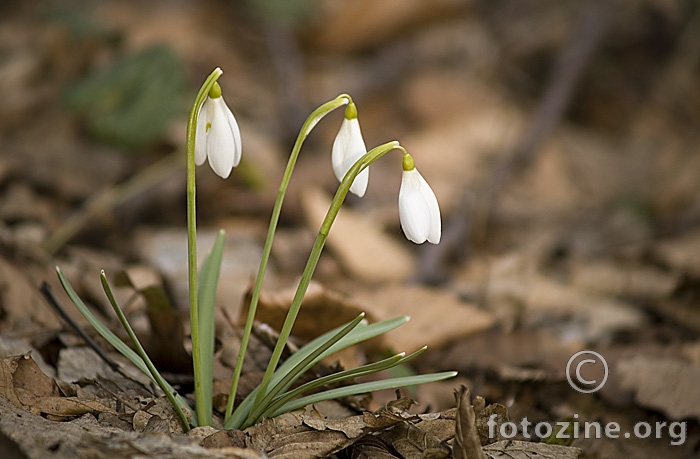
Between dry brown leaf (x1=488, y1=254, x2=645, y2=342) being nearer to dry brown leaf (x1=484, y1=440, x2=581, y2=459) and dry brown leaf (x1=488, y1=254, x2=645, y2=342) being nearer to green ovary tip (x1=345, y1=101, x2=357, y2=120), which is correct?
dry brown leaf (x1=484, y1=440, x2=581, y2=459)

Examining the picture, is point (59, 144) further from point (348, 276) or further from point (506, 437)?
point (506, 437)

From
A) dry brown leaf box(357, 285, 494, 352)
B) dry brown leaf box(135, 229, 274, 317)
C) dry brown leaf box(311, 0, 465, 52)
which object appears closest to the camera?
dry brown leaf box(357, 285, 494, 352)

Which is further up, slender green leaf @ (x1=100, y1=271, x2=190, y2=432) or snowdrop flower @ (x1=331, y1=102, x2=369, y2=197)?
snowdrop flower @ (x1=331, y1=102, x2=369, y2=197)

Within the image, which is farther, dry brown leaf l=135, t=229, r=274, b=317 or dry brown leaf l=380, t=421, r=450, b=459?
dry brown leaf l=135, t=229, r=274, b=317

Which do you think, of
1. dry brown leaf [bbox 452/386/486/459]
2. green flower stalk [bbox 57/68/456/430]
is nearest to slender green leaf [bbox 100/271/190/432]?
green flower stalk [bbox 57/68/456/430]

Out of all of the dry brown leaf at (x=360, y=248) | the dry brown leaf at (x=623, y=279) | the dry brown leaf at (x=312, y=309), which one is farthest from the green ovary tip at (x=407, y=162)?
the dry brown leaf at (x=623, y=279)

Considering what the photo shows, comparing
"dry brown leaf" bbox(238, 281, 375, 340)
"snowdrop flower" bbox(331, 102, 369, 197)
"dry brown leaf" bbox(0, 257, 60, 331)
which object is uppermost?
"snowdrop flower" bbox(331, 102, 369, 197)

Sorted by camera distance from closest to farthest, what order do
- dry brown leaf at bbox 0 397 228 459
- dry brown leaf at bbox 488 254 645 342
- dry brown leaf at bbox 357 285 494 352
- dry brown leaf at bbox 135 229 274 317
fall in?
dry brown leaf at bbox 0 397 228 459 → dry brown leaf at bbox 357 285 494 352 → dry brown leaf at bbox 135 229 274 317 → dry brown leaf at bbox 488 254 645 342

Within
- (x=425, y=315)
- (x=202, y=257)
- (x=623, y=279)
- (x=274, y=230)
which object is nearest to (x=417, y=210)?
(x=274, y=230)

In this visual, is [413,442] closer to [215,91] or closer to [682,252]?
[215,91]
